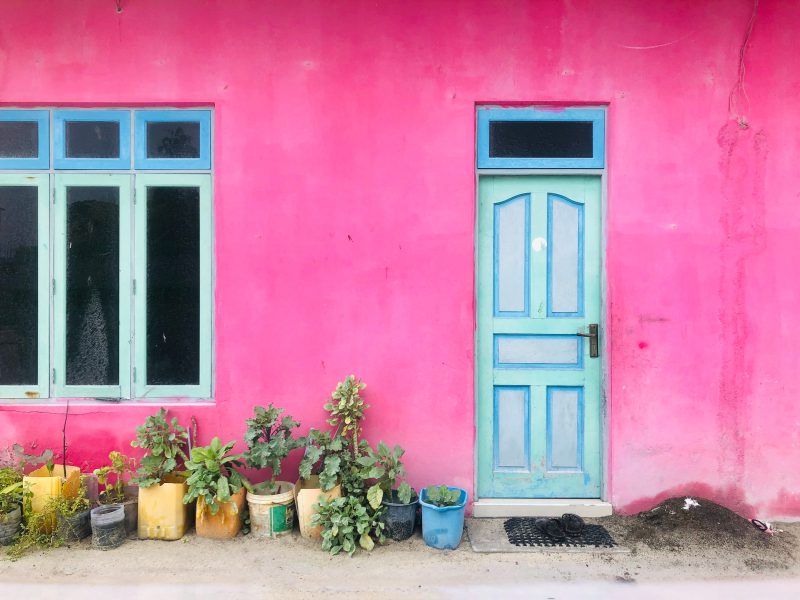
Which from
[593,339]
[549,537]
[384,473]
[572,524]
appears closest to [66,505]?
[384,473]

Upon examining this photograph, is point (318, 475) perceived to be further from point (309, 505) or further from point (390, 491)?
point (390, 491)

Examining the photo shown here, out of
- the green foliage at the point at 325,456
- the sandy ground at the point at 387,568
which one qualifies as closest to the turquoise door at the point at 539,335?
the sandy ground at the point at 387,568

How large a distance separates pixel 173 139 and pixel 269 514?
2619 mm

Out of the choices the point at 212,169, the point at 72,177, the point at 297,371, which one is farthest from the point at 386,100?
the point at 72,177

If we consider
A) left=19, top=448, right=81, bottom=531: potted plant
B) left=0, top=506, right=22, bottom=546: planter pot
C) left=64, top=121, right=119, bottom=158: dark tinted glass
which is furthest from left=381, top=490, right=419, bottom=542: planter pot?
left=64, top=121, right=119, bottom=158: dark tinted glass

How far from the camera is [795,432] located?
13.8ft

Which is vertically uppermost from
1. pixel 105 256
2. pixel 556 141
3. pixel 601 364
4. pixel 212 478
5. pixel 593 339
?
pixel 556 141

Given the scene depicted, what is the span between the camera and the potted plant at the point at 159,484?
3871mm

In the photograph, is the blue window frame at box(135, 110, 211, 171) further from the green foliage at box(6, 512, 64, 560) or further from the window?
the green foliage at box(6, 512, 64, 560)

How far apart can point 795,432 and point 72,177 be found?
208 inches

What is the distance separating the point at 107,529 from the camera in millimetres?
3723

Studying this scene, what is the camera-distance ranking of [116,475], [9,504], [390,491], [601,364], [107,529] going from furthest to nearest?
[601,364] → [116,475] → [390,491] → [9,504] → [107,529]

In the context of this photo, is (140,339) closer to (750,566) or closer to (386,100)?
(386,100)

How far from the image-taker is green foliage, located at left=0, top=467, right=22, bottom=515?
379 centimetres
